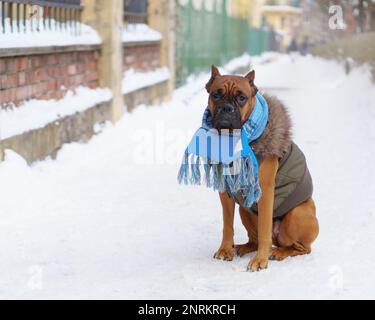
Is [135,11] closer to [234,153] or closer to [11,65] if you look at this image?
[11,65]

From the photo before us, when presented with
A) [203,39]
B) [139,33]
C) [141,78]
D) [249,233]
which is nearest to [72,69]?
[141,78]

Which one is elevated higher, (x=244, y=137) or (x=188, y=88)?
(x=244, y=137)

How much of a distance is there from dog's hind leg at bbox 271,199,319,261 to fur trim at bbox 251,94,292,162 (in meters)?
0.37

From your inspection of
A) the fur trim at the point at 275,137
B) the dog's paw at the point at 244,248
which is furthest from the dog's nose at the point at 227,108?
the dog's paw at the point at 244,248

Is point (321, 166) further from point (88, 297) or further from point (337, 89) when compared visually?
point (337, 89)

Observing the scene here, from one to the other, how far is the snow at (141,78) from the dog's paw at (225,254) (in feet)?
21.2

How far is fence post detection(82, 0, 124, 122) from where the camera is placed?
9.95 meters

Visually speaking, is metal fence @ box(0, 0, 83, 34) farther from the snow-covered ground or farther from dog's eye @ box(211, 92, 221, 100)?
dog's eye @ box(211, 92, 221, 100)

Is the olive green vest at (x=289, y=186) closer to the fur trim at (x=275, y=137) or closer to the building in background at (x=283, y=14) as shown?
the fur trim at (x=275, y=137)

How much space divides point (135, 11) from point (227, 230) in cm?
871

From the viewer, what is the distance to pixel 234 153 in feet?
14.5

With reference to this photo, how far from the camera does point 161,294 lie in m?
4.12
